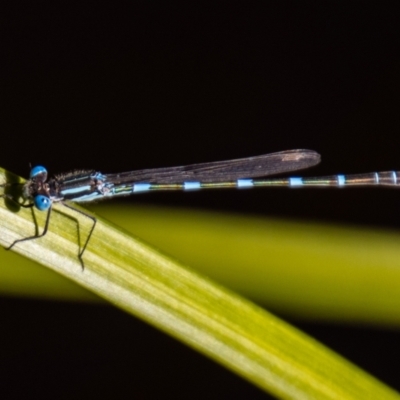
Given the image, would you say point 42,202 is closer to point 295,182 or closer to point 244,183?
point 244,183

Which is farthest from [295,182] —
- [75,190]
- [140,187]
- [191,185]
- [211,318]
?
[211,318]

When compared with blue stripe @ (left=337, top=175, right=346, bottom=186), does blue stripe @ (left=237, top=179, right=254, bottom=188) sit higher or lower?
higher

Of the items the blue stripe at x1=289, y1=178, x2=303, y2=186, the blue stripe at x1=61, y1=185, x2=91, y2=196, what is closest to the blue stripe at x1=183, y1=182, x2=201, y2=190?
the blue stripe at x1=289, y1=178, x2=303, y2=186

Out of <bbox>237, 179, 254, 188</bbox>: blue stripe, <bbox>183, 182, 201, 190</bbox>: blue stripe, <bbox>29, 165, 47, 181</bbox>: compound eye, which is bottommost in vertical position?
<bbox>237, 179, 254, 188</bbox>: blue stripe

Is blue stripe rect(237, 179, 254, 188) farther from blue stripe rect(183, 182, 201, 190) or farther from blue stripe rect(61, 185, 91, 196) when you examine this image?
blue stripe rect(61, 185, 91, 196)

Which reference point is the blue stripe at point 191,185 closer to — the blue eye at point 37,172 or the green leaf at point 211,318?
the blue eye at point 37,172

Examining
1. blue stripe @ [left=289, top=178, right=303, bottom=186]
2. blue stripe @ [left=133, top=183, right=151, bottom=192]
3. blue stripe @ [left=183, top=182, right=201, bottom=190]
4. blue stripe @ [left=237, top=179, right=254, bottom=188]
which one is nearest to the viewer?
blue stripe @ [left=133, top=183, right=151, bottom=192]
